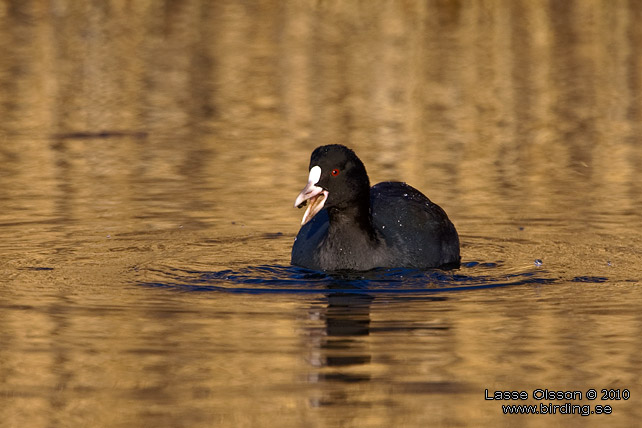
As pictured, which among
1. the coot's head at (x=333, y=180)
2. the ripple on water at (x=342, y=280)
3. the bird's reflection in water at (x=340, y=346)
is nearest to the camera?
the bird's reflection in water at (x=340, y=346)

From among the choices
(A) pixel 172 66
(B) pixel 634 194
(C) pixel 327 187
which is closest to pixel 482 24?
(A) pixel 172 66

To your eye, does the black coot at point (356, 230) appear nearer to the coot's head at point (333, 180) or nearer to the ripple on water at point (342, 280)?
the coot's head at point (333, 180)

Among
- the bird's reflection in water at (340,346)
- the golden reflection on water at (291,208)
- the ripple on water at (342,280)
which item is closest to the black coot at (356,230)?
the ripple on water at (342,280)

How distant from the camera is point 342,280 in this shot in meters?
10.1

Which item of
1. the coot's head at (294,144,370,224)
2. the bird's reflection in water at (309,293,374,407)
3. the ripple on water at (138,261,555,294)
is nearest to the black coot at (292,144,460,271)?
the coot's head at (294,144,370,224)

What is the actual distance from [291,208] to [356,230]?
2.29 meters

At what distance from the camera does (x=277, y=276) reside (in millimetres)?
10234

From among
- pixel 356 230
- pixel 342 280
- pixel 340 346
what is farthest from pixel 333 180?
pixel 340 346

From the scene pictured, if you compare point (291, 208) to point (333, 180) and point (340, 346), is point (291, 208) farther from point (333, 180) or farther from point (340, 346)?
point (340, 346)

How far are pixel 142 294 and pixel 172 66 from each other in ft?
43.1

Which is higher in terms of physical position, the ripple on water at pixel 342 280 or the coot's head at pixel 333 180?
the coot's head at pixel 333 180

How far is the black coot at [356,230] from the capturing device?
34.0ft

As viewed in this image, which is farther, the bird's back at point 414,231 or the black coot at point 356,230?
the bird's back at point 414,231

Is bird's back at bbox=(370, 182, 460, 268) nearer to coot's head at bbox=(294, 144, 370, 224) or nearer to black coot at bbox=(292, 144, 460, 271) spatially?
black coot at bbox=(292, 144, 460, 271)
